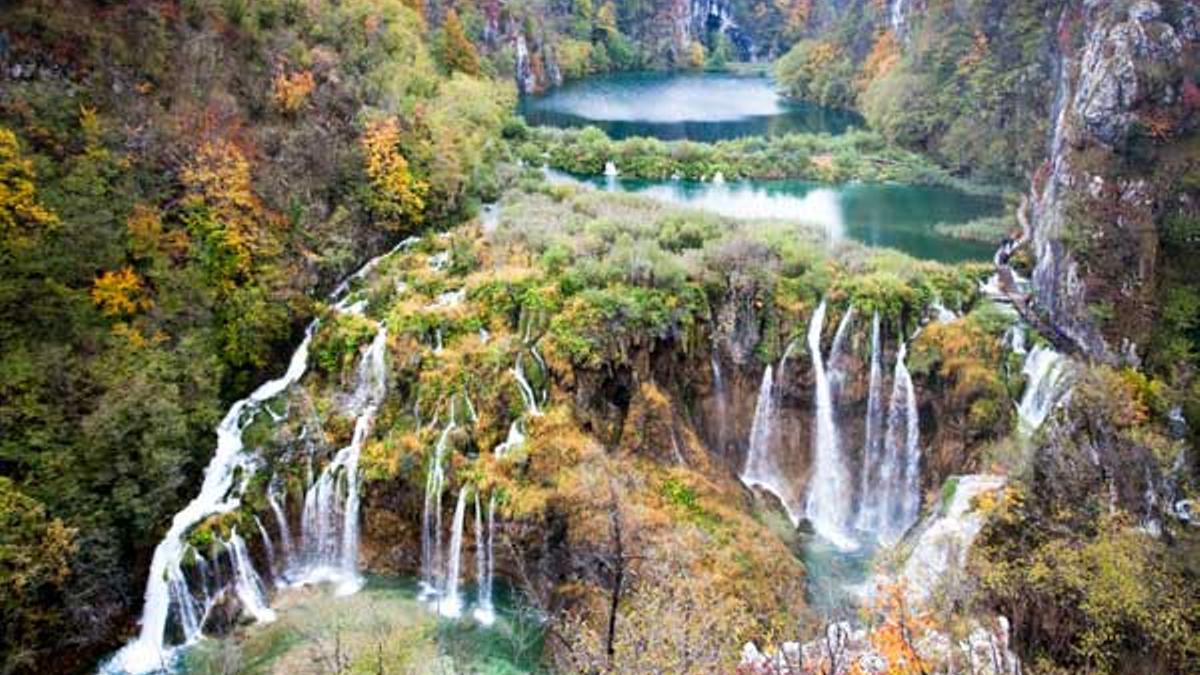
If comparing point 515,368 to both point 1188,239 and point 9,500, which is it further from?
point 1188,239

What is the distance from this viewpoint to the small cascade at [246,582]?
19.3 meters

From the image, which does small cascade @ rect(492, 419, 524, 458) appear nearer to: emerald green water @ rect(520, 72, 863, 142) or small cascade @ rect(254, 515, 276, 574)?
small cascade @ rect(254, 515, 276, 574)

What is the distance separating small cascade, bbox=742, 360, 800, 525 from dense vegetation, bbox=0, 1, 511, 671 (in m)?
13.4

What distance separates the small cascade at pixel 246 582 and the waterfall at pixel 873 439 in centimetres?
1515

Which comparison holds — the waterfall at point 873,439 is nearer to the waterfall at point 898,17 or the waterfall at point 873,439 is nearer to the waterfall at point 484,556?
the waterfall at point 484,556

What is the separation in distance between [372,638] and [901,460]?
1427 cm

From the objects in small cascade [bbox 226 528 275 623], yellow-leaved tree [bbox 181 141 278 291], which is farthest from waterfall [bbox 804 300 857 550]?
yellow-leaved tree [bbox 181 141 278 291]

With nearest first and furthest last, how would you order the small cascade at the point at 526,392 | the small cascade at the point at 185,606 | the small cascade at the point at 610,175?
the small cascade at the point at 185,606, the small cascade at the point at 526,392, the small cascade at the point at 610,175

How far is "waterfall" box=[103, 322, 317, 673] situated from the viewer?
1823 centimetres

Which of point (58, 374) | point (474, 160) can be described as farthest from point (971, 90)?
point (58, 374)

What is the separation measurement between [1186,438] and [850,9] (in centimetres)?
7512

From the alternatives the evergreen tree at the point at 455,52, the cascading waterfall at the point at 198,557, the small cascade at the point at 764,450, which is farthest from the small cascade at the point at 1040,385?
the evergreen tree at the point at 455,52

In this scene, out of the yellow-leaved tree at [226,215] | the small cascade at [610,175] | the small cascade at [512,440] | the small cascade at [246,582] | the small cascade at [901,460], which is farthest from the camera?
the small cascade at [610,175]

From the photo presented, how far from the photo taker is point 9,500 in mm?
16672
